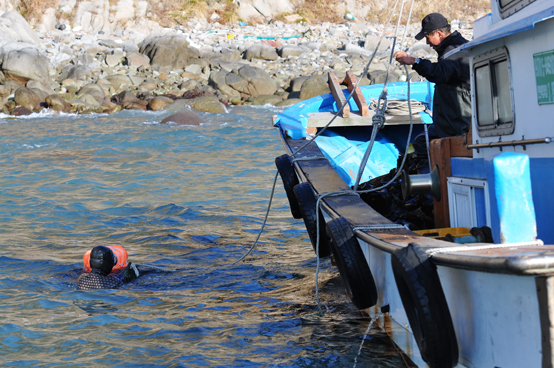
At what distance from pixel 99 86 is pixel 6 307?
21.2 m

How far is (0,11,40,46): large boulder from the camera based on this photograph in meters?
30.7

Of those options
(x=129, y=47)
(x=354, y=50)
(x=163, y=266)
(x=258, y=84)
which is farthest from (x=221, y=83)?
(x=163, y=266)

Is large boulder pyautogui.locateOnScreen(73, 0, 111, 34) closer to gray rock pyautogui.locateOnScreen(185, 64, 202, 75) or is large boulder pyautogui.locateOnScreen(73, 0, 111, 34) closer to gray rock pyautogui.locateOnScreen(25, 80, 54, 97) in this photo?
gray rock pyautogui.locateOnScreen(185, 64, 202, 75)

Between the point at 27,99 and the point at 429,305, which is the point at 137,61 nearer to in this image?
the point at 27,99

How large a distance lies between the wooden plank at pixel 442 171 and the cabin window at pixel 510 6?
1017mm

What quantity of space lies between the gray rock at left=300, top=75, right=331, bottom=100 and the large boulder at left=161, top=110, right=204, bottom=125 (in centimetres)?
570

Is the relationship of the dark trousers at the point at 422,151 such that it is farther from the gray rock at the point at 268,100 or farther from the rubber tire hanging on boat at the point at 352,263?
the gray rock at the point at 268,100

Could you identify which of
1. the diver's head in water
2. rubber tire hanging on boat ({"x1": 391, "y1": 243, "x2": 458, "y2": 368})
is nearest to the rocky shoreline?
the diver's head in water

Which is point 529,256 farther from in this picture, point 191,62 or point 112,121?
point 191,62

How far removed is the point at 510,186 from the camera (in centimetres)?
279

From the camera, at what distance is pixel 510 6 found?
3809 millimetres

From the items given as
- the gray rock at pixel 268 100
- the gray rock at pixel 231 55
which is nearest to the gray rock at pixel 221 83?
the gray rock at pixel 268 100

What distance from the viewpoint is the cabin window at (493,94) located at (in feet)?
12.4

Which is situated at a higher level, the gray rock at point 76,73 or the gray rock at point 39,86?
the gray rock at point 76,73
